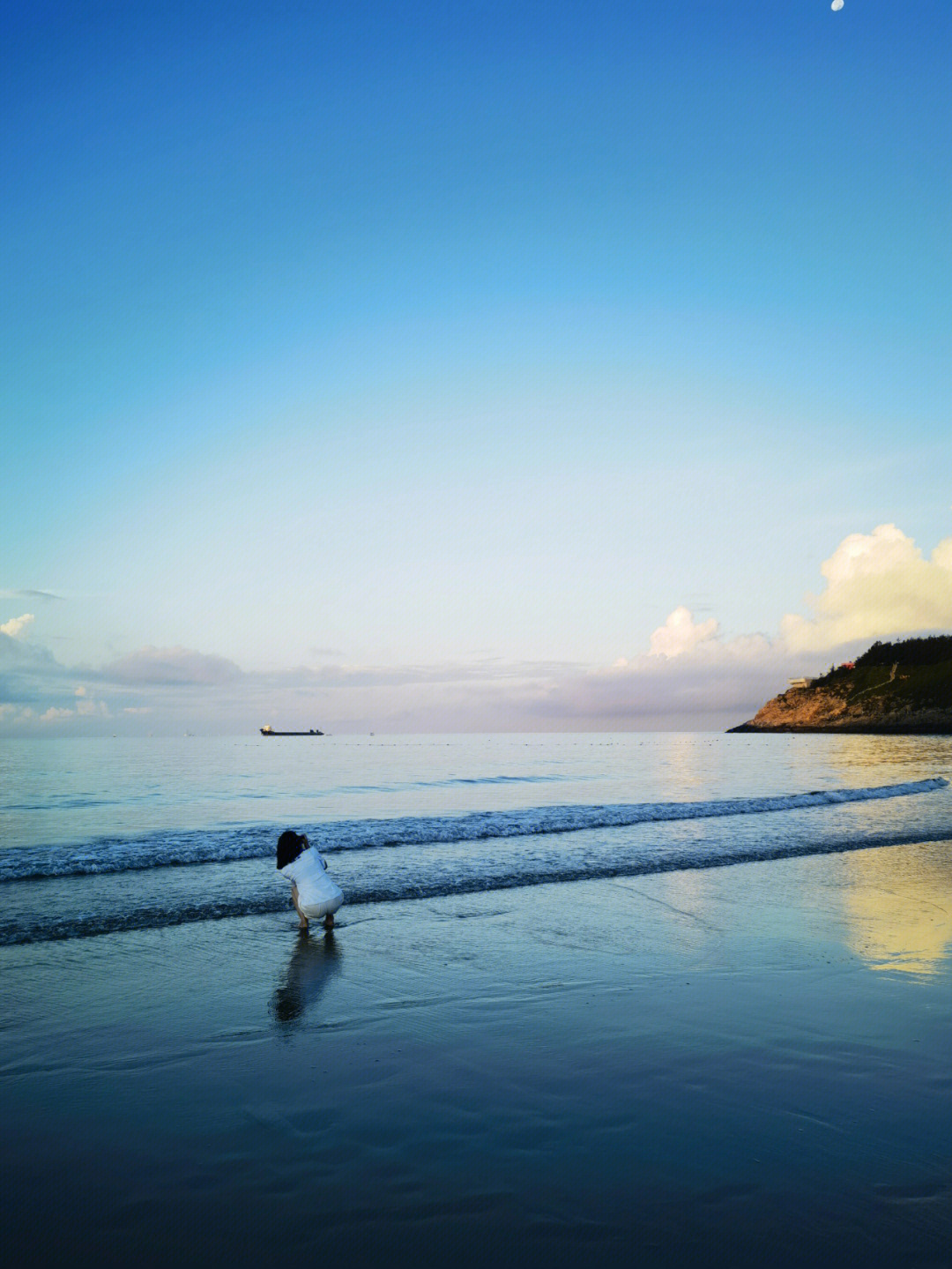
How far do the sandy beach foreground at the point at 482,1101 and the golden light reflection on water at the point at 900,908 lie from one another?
11 cm

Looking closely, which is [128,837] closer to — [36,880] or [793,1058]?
[36,880]

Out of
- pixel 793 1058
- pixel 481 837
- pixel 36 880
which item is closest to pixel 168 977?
pixel 793 1058

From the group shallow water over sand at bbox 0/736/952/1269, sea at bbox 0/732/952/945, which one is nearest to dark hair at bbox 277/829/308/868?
shallow water over sand at bbox 0/736/952/1269

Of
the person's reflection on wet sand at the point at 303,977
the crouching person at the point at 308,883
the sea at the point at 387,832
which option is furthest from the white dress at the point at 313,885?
the sea at the point at 387,832

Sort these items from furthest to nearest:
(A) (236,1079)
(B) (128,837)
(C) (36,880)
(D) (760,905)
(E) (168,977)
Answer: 1. (B) (128,837)
2. (C) (36,880)
3. (D) (760,905)
4. (E) (168,977)
5. (A) (236,1079)

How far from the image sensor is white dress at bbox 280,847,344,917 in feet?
32.4

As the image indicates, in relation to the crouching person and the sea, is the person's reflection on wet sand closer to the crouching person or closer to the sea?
the crouching person

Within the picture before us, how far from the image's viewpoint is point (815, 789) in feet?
111

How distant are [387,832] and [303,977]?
40.4ft

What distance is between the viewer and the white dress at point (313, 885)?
9883 millimetres

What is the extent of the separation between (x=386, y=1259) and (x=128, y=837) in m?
17.8

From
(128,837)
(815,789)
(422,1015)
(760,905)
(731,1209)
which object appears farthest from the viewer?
(815,789)

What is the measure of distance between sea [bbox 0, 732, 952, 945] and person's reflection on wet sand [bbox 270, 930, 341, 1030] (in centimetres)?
223

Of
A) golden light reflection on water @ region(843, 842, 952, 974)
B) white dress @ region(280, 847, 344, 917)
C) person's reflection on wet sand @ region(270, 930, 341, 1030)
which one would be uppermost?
white dress @ region(280, 847, 344, 917)
